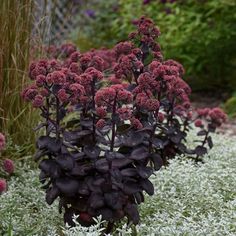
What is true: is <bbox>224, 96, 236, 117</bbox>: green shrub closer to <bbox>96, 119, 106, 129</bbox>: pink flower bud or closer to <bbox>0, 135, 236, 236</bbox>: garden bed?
<bbox>0, 135, 236, 236</bbox>: garden bed

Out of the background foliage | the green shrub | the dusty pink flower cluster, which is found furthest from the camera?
the background foliage

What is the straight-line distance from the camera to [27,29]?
148 inches

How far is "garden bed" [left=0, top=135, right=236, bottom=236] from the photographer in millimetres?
2594

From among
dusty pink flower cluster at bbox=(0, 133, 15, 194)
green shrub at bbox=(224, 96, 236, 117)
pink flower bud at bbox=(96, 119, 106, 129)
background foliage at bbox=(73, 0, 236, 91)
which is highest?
pink flower bud at bbox=(96, 119, 106, 129)

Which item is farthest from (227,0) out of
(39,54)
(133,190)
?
(133,190)

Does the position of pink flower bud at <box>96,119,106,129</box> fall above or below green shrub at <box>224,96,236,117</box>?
above

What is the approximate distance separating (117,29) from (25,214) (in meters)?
5.87

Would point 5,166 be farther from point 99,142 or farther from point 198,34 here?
point 198,34

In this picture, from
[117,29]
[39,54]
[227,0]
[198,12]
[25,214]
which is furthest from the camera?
[117,29]

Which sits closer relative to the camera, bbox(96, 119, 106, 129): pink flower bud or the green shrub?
bbox(96, 119, 106, 129): pink flower bud

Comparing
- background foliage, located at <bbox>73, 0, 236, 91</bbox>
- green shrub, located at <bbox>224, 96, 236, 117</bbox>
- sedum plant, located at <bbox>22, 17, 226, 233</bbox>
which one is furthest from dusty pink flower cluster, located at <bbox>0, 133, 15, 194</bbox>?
green shrub, located at <bbox>224, 96, 236, 117</bbox>

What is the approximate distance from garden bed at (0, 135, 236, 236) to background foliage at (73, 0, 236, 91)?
3.59 m

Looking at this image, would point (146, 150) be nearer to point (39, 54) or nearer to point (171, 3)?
point (39, 54)

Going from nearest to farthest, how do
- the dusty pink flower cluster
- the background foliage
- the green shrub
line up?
the dusty pink flower cluster → the green shrub → the background foliage
